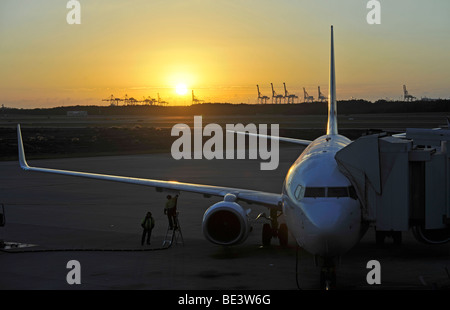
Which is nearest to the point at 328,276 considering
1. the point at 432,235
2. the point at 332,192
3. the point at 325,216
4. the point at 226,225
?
the point at 325,216

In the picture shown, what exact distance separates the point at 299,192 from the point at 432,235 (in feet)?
12.9

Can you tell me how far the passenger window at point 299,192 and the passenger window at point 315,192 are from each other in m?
0.17

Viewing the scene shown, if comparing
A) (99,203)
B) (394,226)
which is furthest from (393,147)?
(99,203)

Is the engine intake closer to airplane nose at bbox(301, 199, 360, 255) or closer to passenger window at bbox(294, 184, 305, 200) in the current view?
passenger window at bbox(294, 184, 305, 200)

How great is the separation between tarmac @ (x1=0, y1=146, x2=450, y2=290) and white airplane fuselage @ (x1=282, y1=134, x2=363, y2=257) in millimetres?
1356

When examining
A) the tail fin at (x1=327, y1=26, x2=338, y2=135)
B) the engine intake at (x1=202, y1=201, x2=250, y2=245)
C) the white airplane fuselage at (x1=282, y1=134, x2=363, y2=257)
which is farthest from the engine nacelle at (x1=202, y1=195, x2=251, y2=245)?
the tail fin at (x1=327, y1=26, x2=338, y2=135)

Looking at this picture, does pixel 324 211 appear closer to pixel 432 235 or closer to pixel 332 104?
pixel 432 235

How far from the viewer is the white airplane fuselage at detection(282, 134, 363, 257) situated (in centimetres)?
1558

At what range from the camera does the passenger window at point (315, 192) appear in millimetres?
16253

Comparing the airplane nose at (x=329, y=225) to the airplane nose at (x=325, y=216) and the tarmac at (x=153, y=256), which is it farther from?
the tarmac at (x=153, y=256)

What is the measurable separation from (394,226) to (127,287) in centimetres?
706

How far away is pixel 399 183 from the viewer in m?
16.0

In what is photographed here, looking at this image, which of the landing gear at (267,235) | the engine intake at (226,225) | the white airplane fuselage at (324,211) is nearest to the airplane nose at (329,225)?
the white airplane fuselage at (324,211)
